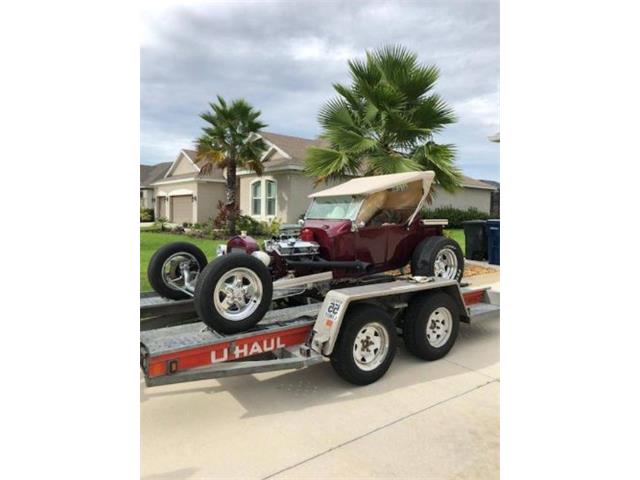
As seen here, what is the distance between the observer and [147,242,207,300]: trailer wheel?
195 inches

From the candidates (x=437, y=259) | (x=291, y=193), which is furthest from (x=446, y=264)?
(x=291, y=193)

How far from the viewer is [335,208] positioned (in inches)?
213

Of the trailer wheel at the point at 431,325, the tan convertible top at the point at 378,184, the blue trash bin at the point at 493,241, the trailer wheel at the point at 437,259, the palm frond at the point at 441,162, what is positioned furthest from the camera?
the blue trash bin at the point at 493,241

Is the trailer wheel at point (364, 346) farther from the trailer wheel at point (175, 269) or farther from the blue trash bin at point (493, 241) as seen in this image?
the blue trash bin at point (493, 241)

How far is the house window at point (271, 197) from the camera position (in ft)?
59.5

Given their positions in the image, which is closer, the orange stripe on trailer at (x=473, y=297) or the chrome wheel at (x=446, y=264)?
the orange stripe on trailer at (x=473, y=297)

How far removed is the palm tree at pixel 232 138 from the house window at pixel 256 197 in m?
2.02

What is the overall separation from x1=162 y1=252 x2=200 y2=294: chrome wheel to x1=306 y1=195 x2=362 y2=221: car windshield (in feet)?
5.30

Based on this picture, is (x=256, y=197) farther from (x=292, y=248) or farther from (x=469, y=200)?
(x=292, y=248)

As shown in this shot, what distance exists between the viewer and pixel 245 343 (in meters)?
3.61

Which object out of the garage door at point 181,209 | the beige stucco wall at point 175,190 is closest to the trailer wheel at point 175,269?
the beige stucco wall at point 175,190

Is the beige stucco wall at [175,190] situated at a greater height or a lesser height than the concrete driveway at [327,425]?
greater

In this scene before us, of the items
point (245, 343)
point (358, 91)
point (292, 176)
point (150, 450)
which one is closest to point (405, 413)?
point (245, 343)

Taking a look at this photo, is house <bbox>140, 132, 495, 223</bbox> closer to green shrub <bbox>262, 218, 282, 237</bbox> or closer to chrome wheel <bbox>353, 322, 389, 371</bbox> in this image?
green shrub <bbox>262, 218, 282, 237</bbox>
